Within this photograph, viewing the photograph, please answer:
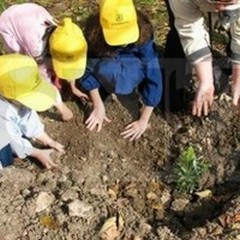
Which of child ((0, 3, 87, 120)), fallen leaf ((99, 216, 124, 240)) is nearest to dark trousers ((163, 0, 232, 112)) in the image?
child ((0, 3, 87, 120))

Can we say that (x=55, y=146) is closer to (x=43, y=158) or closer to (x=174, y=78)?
(x=43, y=158)

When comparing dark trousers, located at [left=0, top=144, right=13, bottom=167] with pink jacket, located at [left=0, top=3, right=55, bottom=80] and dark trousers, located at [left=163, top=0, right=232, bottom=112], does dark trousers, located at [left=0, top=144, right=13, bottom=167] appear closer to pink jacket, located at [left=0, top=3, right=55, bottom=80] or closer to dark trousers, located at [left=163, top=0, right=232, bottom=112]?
pink jacket, located at [left=0, top=3, right=55, bottom=80]

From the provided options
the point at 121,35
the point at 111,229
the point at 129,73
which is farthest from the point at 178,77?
the point at 111,229

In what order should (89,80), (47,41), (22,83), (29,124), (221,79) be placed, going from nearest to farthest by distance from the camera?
(22,83) < (29,124) < (47,41) < (89,80) < (221,79)

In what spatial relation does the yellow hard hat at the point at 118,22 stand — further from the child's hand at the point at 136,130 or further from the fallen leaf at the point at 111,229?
the fallen leaf at the point at 111,229

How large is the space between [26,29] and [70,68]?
27 centimetres

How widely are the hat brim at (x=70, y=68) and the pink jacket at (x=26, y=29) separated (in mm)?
113

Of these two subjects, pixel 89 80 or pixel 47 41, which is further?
pixel 89 80

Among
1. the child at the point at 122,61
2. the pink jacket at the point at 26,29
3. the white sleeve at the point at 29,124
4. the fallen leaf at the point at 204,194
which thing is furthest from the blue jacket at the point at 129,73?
the fallen leaf at the point at 204,194

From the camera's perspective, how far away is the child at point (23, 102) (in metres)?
3.08

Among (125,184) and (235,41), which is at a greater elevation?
(235,41)

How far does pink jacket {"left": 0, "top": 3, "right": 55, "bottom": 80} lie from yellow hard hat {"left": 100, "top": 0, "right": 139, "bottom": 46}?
32 cm

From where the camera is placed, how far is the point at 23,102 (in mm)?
3123

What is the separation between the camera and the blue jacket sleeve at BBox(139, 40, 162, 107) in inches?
136
